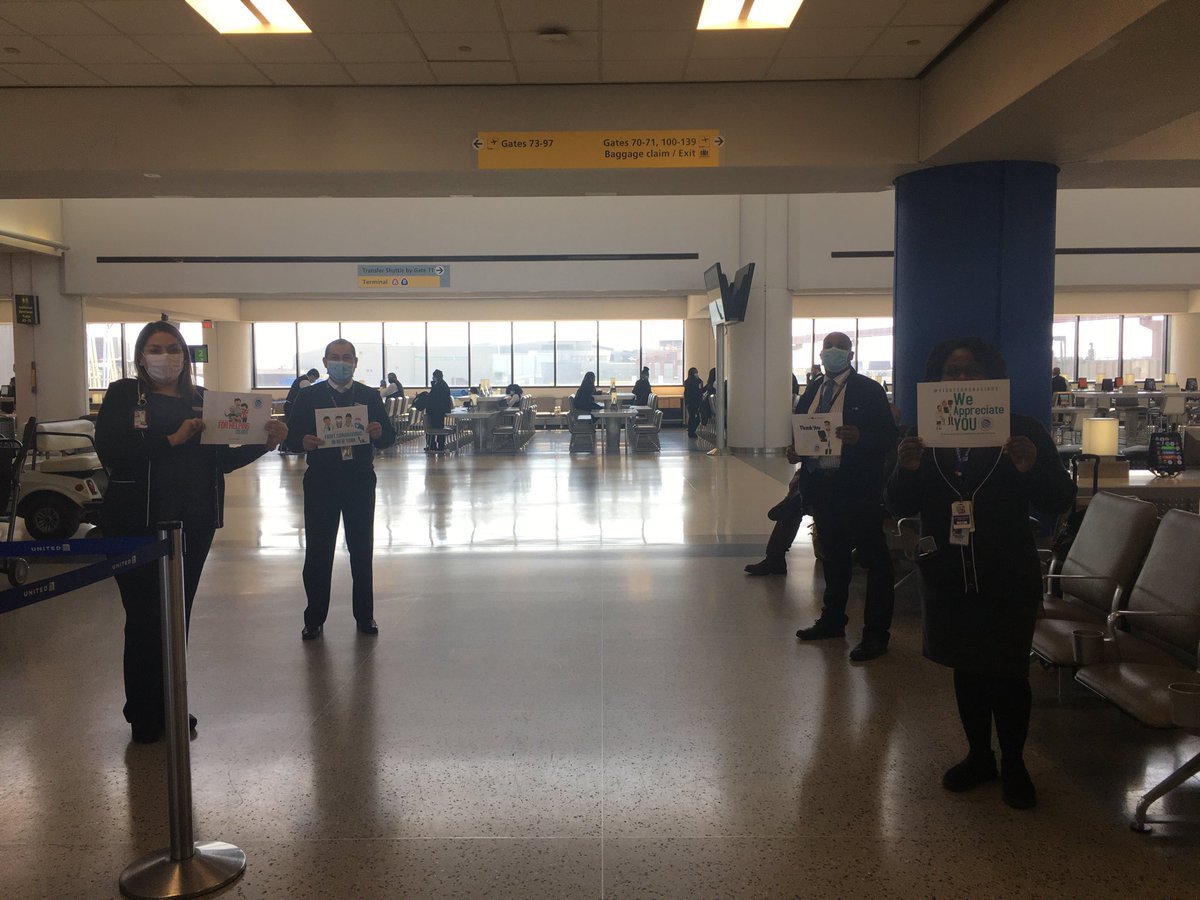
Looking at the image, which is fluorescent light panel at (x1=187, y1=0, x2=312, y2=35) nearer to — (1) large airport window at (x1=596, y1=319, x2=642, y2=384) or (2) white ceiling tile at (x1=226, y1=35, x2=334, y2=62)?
(2) white ceiling tile at (x1=226, y1=35, x2=334, y2=62)

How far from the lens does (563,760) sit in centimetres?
354

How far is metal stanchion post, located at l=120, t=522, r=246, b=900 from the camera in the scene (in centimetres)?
267

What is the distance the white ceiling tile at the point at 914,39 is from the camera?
5.33 m

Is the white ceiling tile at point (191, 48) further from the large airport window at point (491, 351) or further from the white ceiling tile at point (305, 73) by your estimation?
the large airport window at point (491, 351)

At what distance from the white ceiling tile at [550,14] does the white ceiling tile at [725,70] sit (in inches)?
37.4

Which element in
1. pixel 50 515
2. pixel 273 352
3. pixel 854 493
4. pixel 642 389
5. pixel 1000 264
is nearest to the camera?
Result: pixel 854 493

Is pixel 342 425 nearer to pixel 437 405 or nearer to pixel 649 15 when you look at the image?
pixel 649 15

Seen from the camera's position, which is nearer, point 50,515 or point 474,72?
point 474,72

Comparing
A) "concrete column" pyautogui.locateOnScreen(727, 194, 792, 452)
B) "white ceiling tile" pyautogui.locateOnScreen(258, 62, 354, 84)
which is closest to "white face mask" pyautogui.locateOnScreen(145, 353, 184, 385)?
"white ceiling tile" pyautogui.locateOnScreen(258, 62, 354, 84)

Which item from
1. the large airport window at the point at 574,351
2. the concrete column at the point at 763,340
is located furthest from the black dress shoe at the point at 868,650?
the large airport window at the point at 574,351

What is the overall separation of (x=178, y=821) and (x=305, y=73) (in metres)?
5.04

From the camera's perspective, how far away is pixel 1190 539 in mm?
3578

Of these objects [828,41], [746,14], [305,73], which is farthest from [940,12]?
[305,73]

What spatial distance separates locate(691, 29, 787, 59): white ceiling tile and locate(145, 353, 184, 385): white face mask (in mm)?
3591
